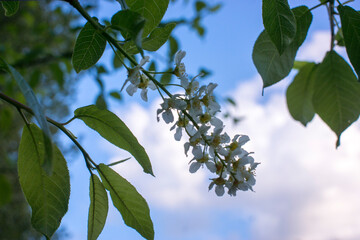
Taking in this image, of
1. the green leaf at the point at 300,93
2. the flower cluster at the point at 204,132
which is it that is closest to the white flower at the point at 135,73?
the flower cluster at the point at 204,132

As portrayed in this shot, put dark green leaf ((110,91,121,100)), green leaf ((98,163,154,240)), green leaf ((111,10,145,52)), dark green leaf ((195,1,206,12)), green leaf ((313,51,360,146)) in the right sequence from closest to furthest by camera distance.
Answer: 1. green leaf ((111,10,145,52))
2. green leaf ((98,163,154,240))
3. green leaf ((313,51,360,146))
4. dark green leaf ((110,91,121,100))
5. dark green leaf ((195,1,206,12))

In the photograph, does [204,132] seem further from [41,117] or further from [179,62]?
[41,117]

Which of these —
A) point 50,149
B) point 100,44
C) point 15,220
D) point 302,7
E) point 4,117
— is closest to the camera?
point 50,149

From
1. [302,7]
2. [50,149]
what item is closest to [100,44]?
[50,149]

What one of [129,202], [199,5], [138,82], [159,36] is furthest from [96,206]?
[199,5]

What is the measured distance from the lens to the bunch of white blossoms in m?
0.69

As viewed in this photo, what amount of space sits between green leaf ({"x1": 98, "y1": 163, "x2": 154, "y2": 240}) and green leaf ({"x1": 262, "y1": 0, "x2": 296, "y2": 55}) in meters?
0.42

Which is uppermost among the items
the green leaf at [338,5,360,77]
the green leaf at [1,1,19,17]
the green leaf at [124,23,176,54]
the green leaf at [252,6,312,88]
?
the green leaf at [338,5,360,77]

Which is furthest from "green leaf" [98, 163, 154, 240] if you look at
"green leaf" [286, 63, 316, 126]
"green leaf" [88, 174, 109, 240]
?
"green leaf" [286, 63, 316, 126]

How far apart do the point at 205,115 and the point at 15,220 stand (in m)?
9.00

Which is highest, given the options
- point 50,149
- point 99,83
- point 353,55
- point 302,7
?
point 99,83

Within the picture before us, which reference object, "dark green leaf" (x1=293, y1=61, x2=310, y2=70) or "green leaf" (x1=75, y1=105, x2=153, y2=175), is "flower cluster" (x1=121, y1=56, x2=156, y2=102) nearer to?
"green leaf" (x1=75, y1=105, x2=153, y2=175)

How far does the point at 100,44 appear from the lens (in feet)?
2.19

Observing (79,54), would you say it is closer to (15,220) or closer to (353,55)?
(353,55)
